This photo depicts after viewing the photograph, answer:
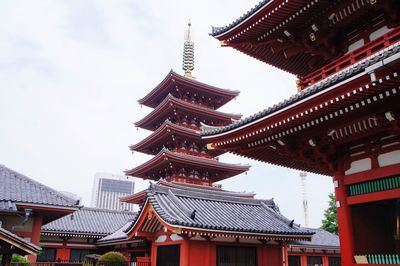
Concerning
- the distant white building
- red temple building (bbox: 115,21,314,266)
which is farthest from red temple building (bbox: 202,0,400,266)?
the distant white building

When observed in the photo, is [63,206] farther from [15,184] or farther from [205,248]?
[205,248]

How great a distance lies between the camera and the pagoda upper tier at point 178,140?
29.1 m

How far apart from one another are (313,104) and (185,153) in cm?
2180

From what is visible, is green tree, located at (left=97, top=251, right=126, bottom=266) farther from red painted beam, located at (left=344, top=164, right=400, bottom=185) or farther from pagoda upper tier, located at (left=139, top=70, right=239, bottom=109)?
pagoda upper tier, located at (left=139, top=70, right=239, bottom=109)

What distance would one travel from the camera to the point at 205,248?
53.2ft

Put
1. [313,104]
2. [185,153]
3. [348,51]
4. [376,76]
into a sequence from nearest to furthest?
[376,76], [313,104], [348,51], [185,153]

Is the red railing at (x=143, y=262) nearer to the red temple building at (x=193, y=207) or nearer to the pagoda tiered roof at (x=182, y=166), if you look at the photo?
the red temple building at (x=193, y=207)

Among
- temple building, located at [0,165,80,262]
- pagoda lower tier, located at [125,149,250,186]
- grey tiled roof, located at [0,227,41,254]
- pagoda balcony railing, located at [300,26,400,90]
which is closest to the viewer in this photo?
grey tiled roof, located at [0,227,41,254]

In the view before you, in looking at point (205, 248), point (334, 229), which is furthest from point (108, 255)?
point (334, 229)

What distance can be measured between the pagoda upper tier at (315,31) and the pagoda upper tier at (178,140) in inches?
625

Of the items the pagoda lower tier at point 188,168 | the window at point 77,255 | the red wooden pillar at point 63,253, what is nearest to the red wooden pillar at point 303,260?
the pagoda lower tier at point 188,168

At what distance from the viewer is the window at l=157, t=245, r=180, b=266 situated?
16578mm

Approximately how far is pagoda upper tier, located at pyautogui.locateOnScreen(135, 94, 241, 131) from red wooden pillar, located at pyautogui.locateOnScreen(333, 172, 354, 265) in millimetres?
20097

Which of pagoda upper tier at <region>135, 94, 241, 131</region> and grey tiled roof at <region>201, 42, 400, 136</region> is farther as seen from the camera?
pagoda upper tier at <region>135, 94, 241, 131</region>
